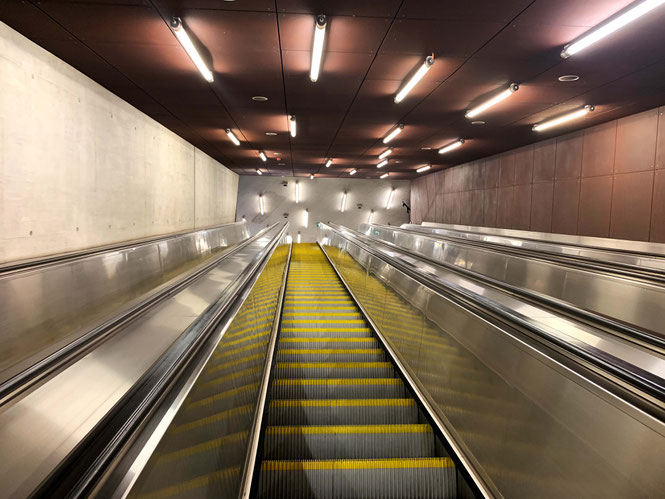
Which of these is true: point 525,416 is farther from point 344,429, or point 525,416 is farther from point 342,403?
point 342,403

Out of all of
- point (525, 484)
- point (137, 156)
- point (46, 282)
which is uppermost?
point (137, 156)

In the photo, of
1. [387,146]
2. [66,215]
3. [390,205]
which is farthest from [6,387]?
[390,205]

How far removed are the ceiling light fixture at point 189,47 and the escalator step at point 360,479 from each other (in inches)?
184

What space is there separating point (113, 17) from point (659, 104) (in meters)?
9.18

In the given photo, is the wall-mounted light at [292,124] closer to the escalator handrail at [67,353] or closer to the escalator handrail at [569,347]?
the escalator handrail at [569,347]

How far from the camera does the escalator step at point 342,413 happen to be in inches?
136

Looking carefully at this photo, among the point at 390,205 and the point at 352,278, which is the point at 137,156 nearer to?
the point at 352,278

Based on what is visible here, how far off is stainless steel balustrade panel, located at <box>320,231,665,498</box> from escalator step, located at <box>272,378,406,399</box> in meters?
0.52

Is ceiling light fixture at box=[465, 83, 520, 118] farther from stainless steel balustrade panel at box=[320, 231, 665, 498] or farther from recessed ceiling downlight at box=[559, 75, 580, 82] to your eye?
stainless steel balustrade panel at box=[320, 231, 665, 498]

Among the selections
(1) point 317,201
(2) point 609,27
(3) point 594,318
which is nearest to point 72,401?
(3) point 594,318

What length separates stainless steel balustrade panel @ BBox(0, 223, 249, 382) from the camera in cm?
344

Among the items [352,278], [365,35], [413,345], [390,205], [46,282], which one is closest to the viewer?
[413,345]

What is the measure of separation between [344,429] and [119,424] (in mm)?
2261

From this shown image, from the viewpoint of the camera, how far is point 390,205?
27.0m
